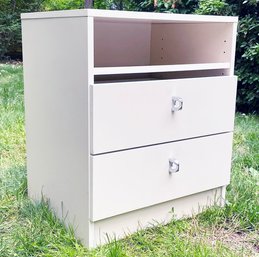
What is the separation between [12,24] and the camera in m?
6.64

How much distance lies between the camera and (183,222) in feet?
4.82

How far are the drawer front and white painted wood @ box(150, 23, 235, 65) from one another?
0.31m

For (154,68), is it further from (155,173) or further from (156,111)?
(155,173)

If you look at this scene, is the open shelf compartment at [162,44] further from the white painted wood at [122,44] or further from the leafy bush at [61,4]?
the leafy bush at [61,4]

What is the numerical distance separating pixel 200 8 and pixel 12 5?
467 centimetres

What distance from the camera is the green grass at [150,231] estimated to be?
1.25 metres

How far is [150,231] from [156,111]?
1.31 ft

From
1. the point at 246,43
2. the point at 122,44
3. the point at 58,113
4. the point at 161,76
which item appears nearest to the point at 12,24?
the point at 246,43

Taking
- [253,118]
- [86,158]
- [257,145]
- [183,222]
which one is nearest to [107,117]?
[86,158]

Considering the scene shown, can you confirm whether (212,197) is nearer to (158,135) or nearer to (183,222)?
(183,222)

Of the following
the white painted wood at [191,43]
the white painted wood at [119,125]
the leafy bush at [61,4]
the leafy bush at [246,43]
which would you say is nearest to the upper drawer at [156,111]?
the white painted wood at [119,125]

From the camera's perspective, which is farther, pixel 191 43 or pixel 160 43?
pixel 160 43

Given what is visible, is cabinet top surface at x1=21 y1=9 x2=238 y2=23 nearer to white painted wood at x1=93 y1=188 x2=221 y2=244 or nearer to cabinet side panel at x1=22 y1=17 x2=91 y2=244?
cabinet side panel at x1=22 y1=17 x2=91 y2=244

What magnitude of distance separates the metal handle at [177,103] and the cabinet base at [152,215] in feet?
1.08
